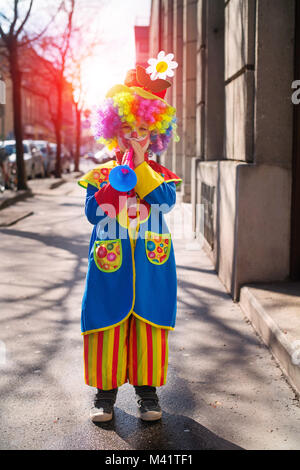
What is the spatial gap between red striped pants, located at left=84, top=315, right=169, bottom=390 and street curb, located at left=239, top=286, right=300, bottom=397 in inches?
34.0

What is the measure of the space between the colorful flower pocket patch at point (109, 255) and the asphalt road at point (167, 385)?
2.65 ft

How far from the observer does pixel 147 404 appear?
10.9 ft

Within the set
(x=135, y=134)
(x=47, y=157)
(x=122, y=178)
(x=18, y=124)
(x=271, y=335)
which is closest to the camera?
(x=122, y=178)

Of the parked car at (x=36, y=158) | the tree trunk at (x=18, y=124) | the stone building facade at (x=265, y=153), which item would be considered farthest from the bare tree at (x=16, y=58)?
the stone building facade at (x=265, y=153)

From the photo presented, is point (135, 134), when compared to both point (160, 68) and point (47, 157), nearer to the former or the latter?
point (160, 68)

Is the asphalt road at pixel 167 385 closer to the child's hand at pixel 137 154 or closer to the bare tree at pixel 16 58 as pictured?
the child's hand at pixel 137 154

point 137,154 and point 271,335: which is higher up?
point 137,154

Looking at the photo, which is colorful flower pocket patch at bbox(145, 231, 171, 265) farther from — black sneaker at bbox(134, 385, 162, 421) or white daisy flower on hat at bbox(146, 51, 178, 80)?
white daisy flower on hat at bbox(146, 51, 178, 80)

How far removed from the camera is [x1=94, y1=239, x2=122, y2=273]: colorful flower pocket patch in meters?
3.25

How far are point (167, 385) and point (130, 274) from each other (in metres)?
0.93

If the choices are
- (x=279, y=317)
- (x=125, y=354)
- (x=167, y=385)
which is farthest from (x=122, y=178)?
(x=279, y=317)

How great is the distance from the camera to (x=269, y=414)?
11.0ft

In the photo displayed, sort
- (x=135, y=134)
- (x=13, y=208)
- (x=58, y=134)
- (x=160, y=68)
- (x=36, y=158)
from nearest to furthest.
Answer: (x=135, y=134) → (x=160, y=68) → (x=13, y=208) → (x=36, y=158) → (x=58, y=134)

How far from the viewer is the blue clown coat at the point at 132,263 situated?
128 inches
